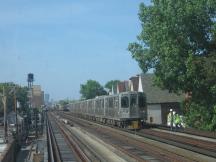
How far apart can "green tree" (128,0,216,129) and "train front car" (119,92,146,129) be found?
3.96 m

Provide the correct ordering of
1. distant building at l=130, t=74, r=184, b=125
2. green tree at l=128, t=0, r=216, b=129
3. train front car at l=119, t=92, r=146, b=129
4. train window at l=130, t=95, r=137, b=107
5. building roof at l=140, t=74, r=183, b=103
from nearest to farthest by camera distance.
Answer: green tree at l=128, t=0, r=216, b=129 → train front car at l=119, t=92, r=146, b=129 → train window at l=130, t=95, r=137, b=107 → distant building at l=130, t=74, r=184, b=125 → building roof at l=140, t=74, r=183, b=103

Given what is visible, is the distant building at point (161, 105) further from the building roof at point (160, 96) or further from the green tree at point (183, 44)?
the green tree at point (183, 44)

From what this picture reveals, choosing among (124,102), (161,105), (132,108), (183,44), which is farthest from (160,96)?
(183,44)

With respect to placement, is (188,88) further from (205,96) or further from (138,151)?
(138,151)

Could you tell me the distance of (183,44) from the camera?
39.5m

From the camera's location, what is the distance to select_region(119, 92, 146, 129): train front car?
1776 inches

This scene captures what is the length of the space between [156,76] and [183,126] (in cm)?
634

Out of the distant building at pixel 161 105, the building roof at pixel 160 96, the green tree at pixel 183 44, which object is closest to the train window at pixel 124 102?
the green tree at pixel 183 44

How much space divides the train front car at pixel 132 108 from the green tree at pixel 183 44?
13.0 feet

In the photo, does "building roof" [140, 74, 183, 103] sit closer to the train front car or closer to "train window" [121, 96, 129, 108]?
the train front car

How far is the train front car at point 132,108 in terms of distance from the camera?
1776 inches

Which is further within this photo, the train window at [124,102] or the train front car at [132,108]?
the train window at [124,102]

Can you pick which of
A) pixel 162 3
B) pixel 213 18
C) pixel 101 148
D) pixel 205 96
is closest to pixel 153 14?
pixel 162 3

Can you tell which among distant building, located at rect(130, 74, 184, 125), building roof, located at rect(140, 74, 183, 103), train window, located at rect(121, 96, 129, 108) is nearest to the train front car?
train window, located at rect(121, 96, 129, 108)
